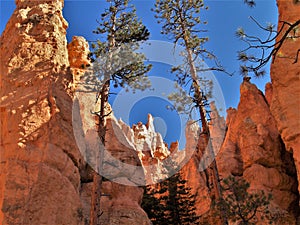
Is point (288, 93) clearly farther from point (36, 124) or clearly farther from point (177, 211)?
point (36, 124)

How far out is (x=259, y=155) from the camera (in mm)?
24891

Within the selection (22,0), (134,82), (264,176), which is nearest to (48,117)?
(134,82)

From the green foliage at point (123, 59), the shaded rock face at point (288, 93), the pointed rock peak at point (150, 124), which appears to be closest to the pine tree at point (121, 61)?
the green foliage at point (123, 59)

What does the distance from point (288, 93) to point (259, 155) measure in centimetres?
675

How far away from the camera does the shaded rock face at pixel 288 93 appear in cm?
1903

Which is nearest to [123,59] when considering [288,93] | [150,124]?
[288,93]

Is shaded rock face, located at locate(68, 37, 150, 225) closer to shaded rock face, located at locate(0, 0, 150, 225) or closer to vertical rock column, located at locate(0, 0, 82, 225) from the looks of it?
shaded rock face, located at locate(0, 0, 150, 225)

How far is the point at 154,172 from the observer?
4112 cm

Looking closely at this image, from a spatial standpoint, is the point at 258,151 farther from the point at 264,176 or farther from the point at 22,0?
the point at 22,0

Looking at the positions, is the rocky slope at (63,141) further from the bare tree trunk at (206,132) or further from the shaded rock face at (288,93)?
the bare tree trunk at (206,132)

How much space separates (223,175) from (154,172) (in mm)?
16172

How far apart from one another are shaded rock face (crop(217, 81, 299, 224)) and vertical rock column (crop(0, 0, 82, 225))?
571 inches

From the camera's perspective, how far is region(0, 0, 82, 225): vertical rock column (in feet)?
38.0

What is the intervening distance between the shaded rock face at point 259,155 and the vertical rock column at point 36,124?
1451 centimetres
